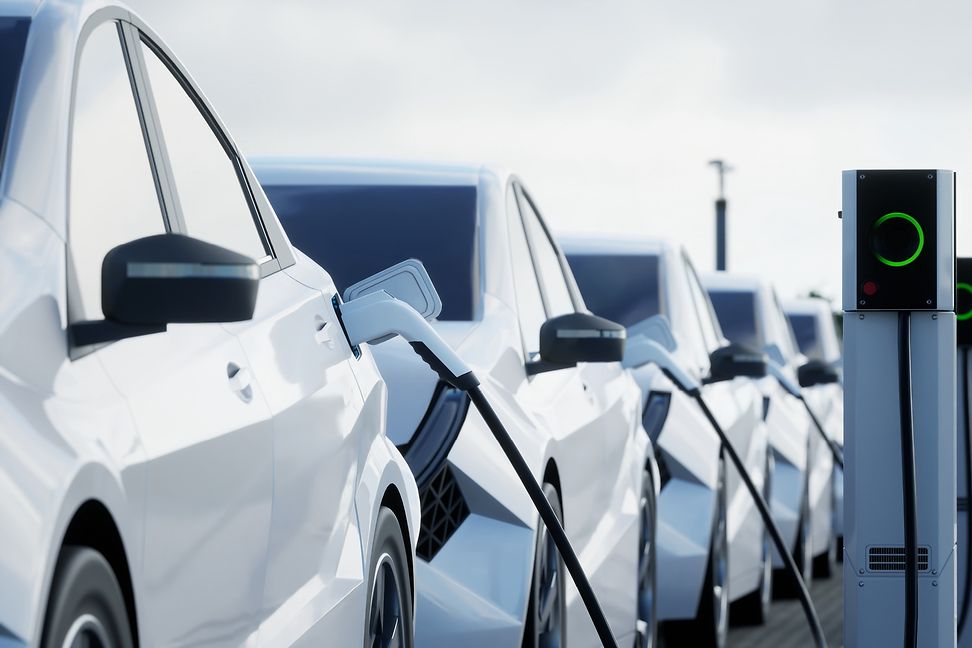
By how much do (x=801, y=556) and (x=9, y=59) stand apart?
10307 millimetres

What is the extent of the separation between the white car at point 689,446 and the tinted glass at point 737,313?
3.12m

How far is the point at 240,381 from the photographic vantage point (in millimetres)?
3152

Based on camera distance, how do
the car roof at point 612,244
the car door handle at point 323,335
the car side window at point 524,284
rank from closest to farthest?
the car door handle at point 323,335, the car side window at point 524,284, the car roof at point 612,244

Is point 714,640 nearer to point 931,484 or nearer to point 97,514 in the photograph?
point 931,484

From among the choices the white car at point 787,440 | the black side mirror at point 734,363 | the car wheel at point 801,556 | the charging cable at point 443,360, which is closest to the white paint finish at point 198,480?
the charging cable at point 443,360

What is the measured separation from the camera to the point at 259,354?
11.1 feet

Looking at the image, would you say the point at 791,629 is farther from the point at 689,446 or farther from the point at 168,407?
the point at 168,407

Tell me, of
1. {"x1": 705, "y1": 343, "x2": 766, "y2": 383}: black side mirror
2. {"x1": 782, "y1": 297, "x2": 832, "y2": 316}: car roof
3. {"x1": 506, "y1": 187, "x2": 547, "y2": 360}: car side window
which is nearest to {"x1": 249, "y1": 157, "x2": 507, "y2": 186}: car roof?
{"x1": 506, "y1": 187, "x2": 547, "y2": 360}: car side window

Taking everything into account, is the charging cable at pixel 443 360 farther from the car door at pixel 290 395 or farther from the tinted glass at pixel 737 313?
the tinted glass at pixel 737 313

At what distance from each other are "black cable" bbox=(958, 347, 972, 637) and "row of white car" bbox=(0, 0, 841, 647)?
130 cm

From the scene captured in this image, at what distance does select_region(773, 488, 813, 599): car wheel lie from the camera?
12.5 metres

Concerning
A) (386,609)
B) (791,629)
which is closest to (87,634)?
(386,609)

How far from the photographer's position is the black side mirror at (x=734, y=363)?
863 centimetres

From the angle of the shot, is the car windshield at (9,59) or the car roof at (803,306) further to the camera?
the car roof at (803,306)
